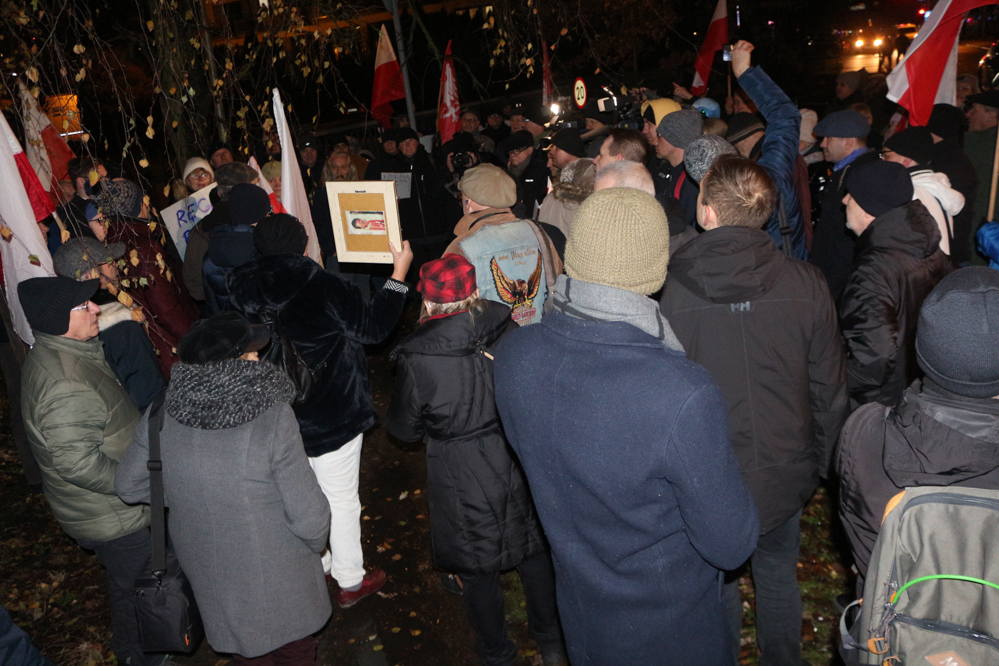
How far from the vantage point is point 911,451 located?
1.79m

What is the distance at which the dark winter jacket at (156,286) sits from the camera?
4715 mm

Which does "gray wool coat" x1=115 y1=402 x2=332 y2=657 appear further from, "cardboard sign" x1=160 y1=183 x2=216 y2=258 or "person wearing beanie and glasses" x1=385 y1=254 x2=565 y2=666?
"cardboard sign" x1=160 y1=183 x2=216 y2=258

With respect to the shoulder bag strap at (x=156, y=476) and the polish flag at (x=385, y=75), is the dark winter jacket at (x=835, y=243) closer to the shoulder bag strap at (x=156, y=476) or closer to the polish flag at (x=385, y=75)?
the shoulder bag strap at (x=156, y=476)

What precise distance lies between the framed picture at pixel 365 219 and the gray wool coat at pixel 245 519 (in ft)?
5.82

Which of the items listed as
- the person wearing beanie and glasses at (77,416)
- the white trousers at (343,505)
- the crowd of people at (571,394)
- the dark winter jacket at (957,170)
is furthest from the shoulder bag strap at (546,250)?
the dark winter jacket at (957,170)

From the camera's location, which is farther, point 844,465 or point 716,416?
point 844,465

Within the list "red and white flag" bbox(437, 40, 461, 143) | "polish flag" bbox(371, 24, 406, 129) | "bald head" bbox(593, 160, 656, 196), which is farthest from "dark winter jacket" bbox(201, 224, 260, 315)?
"red and white flag" bbox(437, 40, 461, 143)

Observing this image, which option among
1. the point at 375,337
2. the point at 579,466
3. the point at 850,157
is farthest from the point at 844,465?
the point at 850,157

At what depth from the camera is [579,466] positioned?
1.89m

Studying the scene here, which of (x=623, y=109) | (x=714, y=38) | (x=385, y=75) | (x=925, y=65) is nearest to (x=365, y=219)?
(x=925, y=65)

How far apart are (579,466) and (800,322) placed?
1.27 m

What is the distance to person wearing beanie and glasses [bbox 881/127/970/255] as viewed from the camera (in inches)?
151

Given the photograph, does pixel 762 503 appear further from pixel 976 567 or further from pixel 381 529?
pixel 381 529

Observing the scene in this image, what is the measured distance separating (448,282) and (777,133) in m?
2.39
